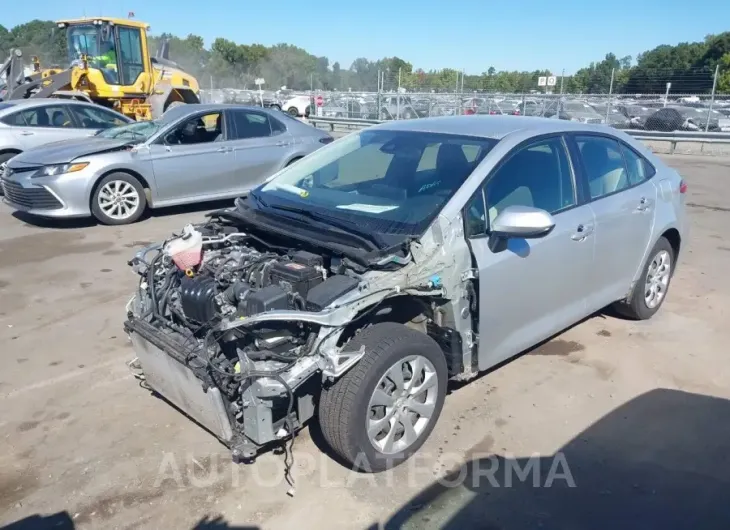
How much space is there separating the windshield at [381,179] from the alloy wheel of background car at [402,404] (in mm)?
763

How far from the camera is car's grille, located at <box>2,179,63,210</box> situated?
7914 millimetres

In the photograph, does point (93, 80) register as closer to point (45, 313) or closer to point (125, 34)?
point (125, 34)

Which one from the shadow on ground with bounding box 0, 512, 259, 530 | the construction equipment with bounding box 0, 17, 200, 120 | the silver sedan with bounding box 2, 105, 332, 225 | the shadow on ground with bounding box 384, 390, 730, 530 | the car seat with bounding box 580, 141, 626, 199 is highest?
the construction equipment with bounding box 0, 17, 200, 120

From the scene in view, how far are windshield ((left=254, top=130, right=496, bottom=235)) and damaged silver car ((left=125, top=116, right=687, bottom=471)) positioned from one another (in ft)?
0.04

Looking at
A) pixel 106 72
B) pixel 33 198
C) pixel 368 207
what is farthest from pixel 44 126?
pixel 368 207

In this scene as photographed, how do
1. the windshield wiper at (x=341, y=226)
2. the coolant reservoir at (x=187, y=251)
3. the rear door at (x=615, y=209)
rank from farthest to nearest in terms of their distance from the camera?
the rear door at (x=615, y=209), the coolant reservoir at (x=187, y=251), the windshield wiper at (x=341, y=226)

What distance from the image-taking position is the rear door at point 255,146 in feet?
29.7

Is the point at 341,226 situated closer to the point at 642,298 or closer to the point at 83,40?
the point at 642,298

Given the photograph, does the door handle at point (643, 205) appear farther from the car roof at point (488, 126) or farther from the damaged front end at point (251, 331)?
the damaged front end at point (251, 331)

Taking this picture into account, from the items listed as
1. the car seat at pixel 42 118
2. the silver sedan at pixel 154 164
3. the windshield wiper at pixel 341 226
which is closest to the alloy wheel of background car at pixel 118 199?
the silver sedan at pixel 154 164

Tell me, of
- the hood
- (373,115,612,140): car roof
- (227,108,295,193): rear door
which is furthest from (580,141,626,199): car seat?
the hood

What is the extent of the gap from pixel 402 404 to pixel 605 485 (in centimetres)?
112

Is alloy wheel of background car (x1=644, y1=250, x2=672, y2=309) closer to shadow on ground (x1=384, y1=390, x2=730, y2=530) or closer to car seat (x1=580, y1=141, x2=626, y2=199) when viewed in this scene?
car seat (x1=580, y1=141, x2=626, y2=199)

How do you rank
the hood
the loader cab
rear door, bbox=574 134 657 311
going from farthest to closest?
1. the loader cab
2. the hood
3. rear door, bbox=574 134 657 311
